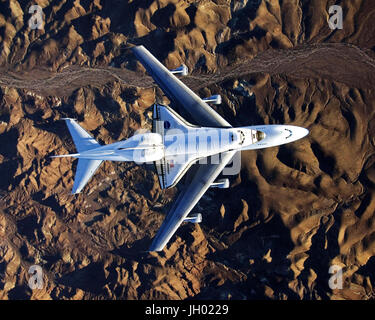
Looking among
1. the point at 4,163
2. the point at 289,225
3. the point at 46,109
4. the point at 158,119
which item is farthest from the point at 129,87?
the point at 289,225

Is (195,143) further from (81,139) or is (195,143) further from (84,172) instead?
(81,139)

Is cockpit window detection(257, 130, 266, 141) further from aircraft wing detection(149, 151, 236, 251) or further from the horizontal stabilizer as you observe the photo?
the horizontal stabilizer

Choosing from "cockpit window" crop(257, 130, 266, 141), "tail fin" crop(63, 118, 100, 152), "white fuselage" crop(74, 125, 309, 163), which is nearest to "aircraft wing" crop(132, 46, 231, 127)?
"white fuselage" crop(74, 125, 309, 163)

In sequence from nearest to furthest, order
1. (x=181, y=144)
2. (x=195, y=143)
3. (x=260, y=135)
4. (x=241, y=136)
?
(x=241, y=136) < (x=260, y=135) < (x=195, y=143) < (x=181, y=144)

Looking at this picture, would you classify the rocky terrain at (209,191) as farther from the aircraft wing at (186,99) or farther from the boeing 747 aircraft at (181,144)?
the aircraft wing at (186,99)

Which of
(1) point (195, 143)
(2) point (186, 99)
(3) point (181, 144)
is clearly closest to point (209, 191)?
(1) point (195, 143)
